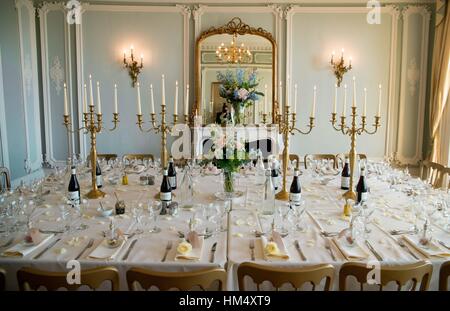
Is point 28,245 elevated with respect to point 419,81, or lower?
lower

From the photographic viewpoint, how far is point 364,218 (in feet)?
7.51

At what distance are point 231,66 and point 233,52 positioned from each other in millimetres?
234

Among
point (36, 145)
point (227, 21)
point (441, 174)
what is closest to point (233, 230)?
point (441, 174)

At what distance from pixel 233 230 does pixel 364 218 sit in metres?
0.82

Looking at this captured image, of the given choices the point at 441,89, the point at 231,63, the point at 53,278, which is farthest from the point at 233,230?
the point at 441,89

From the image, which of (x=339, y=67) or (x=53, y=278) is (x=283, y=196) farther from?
(x=339, y=67)

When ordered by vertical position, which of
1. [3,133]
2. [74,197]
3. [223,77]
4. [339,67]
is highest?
[339,67]

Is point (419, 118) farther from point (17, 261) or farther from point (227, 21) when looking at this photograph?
point (17, 261)

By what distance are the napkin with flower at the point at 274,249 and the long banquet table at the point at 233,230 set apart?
0.03 meters

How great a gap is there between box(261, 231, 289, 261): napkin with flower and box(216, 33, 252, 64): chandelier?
4436 millimetres

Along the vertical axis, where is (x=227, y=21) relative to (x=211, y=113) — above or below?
above

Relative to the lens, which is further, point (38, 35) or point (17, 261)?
point (38, 35)

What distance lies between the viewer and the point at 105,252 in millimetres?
1972

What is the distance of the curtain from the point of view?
5504 millimetres
